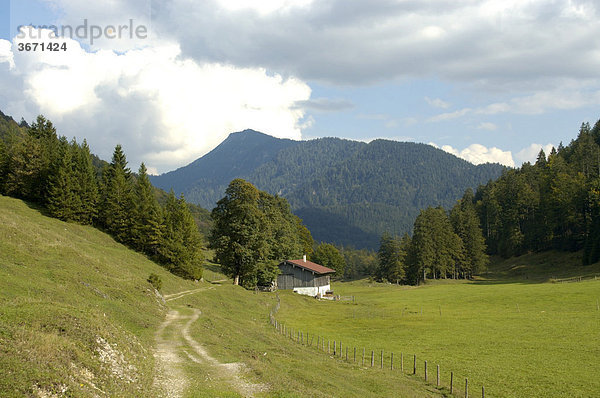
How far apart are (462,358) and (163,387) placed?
1081 inches

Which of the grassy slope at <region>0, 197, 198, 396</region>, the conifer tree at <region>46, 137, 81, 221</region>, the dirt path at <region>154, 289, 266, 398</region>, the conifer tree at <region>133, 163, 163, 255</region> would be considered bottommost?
the dirt path at <region>154, 289, 266, 398</region>

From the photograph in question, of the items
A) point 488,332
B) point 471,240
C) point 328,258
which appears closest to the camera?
point 488,332

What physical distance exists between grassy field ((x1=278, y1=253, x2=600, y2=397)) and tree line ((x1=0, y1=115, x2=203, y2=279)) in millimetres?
19783

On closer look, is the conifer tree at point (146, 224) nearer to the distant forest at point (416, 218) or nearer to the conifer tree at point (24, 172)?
the distant forest at point (416, 218)

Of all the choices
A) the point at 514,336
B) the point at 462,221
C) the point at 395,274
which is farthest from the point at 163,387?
the point at 462,221

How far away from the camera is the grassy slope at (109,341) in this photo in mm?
13531

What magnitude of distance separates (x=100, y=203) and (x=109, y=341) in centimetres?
6181

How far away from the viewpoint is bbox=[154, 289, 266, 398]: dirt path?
17.6m

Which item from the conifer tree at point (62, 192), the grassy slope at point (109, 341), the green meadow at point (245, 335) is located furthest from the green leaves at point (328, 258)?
the grassy slope at point (109, 341)

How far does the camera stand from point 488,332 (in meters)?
45.2

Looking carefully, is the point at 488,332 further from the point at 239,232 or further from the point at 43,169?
the point at 43,169

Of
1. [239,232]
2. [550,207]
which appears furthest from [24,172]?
[550,207]

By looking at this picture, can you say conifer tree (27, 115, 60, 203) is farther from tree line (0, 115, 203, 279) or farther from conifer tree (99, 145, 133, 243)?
conifer tree (99, 145, 133, 243)

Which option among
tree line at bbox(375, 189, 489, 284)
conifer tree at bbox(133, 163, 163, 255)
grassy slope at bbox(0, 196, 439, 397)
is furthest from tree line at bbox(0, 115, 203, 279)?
tree line at bbox(375, 189, 489, 284)
